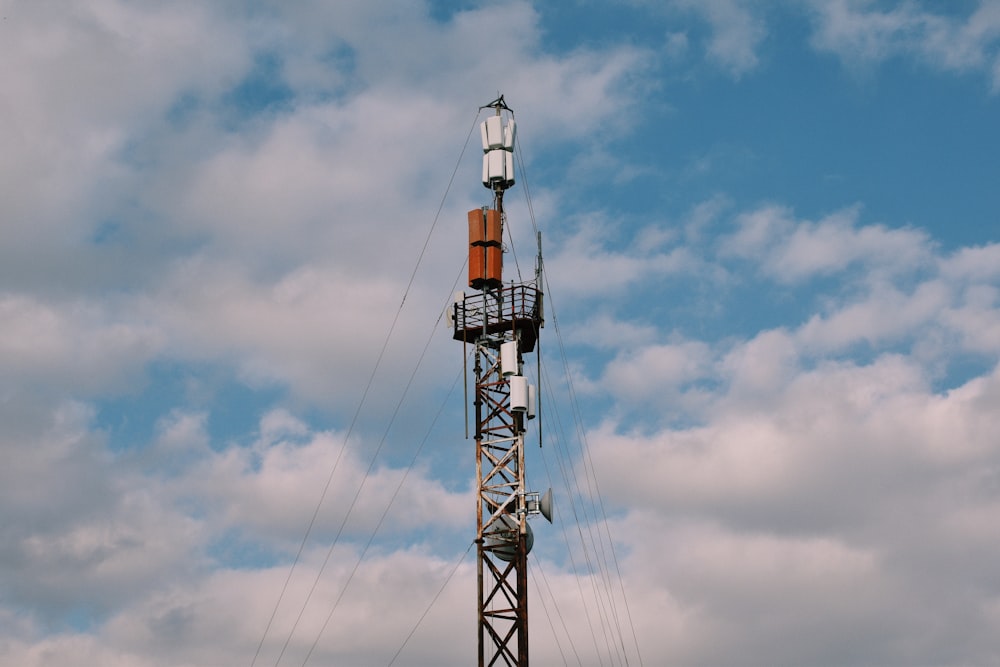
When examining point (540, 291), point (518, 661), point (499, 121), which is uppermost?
point (499, 121)

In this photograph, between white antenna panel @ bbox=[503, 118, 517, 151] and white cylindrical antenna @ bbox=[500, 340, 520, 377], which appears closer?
white cylindrical antenna @ bbox=[500, 340, 520, 377]

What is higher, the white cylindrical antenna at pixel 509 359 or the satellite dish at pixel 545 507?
the white cylindrical antenna at pixel 509 359

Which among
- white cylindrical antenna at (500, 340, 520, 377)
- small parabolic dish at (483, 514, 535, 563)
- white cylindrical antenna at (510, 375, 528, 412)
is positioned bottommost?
small parabolic dish at (483, 514, 535, 563)

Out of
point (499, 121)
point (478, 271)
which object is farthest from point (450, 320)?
point (499, 121)

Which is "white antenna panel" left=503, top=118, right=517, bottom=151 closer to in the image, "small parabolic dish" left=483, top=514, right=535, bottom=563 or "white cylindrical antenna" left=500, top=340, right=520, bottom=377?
"white cylindrical antenna" left=500, top=340, right=520, bottom=377

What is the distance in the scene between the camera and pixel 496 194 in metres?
95.9

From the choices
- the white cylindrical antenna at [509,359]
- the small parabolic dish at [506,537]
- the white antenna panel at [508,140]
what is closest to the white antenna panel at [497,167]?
the white antenna panel at [508,140]

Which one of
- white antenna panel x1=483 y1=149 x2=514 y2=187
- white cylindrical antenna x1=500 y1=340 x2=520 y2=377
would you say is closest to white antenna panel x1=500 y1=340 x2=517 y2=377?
white cylindrical antenna x1=500 y1=340 x2=520 y2=377

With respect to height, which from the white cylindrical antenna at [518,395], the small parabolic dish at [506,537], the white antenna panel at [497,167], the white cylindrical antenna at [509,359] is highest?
the white antenna panel at [497,167]

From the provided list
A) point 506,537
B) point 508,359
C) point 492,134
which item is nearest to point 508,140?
point 492,134

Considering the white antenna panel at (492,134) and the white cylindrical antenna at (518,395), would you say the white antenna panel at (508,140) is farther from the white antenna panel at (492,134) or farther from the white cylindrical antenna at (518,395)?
the white cylindrical antenna at (518,395)

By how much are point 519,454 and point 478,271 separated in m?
10.1

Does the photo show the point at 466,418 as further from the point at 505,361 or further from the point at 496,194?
the point at 496,194

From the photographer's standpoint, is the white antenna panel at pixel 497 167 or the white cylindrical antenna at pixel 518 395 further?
the white antenna panel at pixel 497 167
